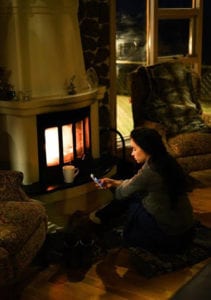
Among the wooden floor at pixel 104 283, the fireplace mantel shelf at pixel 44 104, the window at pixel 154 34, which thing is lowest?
the wooden floor at pixel 104 283

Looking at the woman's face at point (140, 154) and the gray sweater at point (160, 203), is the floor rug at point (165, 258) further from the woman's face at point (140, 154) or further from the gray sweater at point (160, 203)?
the woman's face at point (140, 154)

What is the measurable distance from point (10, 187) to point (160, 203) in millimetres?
991

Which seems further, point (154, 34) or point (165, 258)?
point (154, 34)

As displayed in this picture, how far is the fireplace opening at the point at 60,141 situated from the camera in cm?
425

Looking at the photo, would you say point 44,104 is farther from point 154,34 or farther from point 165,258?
point 154,34

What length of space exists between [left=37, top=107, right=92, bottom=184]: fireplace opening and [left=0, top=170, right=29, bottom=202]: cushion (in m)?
0.94

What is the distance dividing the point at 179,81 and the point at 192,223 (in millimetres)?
2204

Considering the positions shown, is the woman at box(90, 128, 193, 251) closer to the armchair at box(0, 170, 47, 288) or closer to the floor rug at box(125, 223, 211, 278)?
the floor rug at box(125, 223, 211, 278)

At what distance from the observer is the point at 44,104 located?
13.5 feet

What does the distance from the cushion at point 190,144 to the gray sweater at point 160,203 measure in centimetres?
148

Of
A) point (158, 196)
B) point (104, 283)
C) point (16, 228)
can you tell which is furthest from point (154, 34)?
point (16, 228)

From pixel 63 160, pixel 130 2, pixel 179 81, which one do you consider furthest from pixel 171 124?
pixel 130 2

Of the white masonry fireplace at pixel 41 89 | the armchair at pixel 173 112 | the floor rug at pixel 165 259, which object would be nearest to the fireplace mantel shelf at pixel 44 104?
the white masonry fireplace at pixel 41 89

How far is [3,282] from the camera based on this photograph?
2814 millimetres
